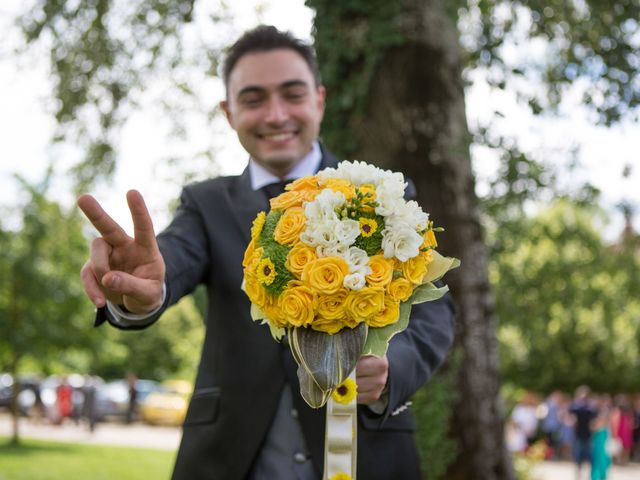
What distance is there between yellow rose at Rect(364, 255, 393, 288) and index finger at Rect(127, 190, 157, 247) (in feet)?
2.14

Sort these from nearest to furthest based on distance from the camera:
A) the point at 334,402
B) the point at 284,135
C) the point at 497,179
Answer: the point at 334,402, the point at 284,135, the point at 497,179

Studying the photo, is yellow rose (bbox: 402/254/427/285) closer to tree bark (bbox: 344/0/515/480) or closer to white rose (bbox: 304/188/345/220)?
white rose (bbox: 304/188/345/220)

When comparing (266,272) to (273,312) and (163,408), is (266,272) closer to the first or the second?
(273,312)

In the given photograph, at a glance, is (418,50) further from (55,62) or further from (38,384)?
(38,384)

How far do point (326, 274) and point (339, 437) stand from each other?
52cm

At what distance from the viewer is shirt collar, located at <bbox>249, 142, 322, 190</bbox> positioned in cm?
325

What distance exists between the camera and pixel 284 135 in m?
3.18

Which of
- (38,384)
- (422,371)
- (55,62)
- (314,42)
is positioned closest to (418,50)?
(314,42)

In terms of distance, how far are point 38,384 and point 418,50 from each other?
3145 cm

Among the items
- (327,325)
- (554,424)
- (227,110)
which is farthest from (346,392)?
(554,424)

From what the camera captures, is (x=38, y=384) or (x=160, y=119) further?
(x=38, y=384)

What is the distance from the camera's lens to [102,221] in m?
2.35

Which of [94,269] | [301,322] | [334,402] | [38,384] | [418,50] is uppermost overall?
[418,50]

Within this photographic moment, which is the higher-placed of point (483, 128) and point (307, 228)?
point (483, 128)
